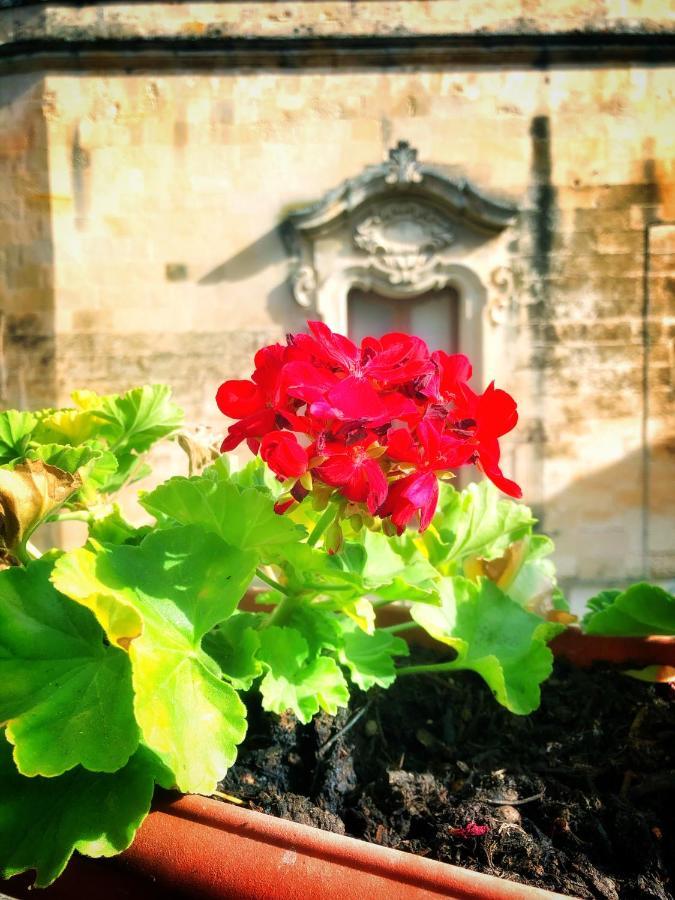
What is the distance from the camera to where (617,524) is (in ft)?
16.6

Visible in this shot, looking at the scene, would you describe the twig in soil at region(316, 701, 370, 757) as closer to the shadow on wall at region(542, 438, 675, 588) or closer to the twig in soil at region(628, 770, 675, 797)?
the twig in soil at region(628, 770, 675, 797)

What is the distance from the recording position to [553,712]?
1.09 m

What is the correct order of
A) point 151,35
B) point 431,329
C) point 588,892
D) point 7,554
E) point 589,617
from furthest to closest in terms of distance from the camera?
point 431,329, point 151,35, point 589,617, point 7,554, point 588,892

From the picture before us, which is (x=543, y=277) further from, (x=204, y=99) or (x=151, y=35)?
(x=151, y=35)

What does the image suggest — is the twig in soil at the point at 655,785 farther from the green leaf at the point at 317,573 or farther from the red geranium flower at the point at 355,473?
the red geranium flower at the point at 355,473

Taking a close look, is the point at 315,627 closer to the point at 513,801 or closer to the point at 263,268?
the point at 513,801

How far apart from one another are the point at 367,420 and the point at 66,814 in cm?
51

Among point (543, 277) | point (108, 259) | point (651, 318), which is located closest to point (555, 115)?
point (543, 277)

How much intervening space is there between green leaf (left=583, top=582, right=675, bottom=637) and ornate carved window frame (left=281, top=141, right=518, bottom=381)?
12.9 ft

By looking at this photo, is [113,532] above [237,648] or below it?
above

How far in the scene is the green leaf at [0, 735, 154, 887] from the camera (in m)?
0.68

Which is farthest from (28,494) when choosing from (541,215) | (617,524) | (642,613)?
(617,524)

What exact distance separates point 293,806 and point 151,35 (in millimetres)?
5357

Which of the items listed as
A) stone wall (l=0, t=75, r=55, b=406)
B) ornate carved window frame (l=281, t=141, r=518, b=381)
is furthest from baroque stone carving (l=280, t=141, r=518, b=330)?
stone wall (l=0, t=75, r=55, b=406)
